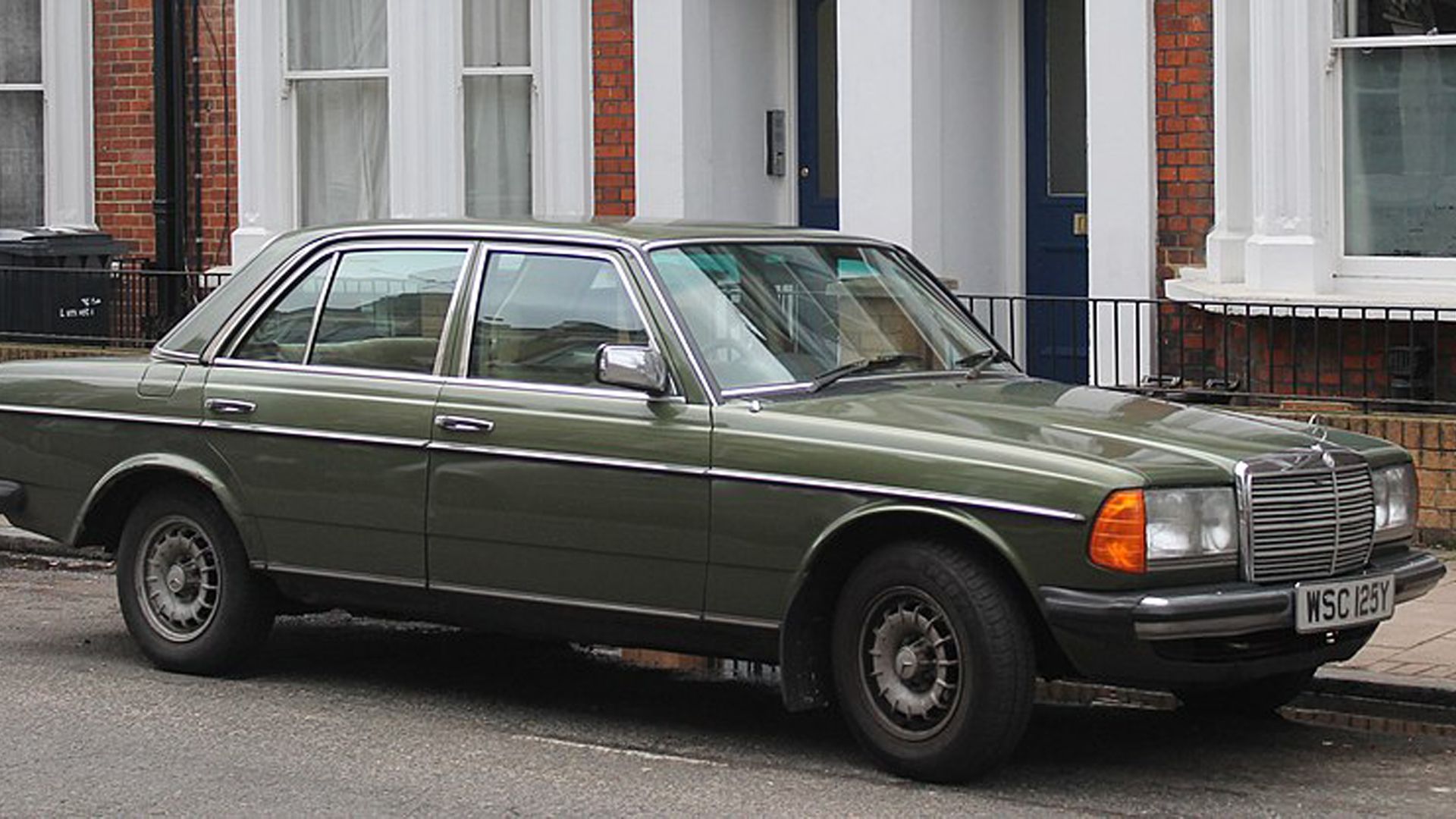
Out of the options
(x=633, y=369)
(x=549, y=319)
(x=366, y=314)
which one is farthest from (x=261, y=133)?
(x=633, y=369)

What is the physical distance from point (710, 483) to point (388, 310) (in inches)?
62.8

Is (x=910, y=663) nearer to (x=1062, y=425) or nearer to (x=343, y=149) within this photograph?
(x=1062, y=425)

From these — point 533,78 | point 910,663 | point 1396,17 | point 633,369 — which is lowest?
point 910,663

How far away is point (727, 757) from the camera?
26.1 ft

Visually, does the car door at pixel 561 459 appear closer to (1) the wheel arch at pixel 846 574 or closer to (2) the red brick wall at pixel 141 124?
(1) the wheel arch at pixel 846 574

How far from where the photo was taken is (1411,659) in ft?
30.6

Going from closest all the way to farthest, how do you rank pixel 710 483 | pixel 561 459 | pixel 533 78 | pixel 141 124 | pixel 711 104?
pixel 710 483 < pixel 561 459 < pixel 711 104 < pixel 533 78 < pixel 141 124

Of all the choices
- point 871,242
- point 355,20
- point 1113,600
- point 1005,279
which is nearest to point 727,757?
point 1113,600

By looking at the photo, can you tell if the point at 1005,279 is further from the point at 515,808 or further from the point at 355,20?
the point at 515,808

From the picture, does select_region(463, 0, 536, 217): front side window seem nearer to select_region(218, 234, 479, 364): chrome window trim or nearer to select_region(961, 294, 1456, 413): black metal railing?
select_region(961, 294, 1456, 413): black metal railing

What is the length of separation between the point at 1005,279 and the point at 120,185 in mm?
6223

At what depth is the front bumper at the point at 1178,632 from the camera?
713 centimetres

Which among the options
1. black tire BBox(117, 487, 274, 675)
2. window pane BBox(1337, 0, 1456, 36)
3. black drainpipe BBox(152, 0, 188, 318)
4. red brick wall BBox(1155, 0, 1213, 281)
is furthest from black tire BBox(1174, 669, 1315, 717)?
black drainpipe BBox(152, 0, 188, 318)

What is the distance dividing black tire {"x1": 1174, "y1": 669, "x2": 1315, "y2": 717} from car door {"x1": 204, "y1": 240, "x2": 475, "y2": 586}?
2598 mm
